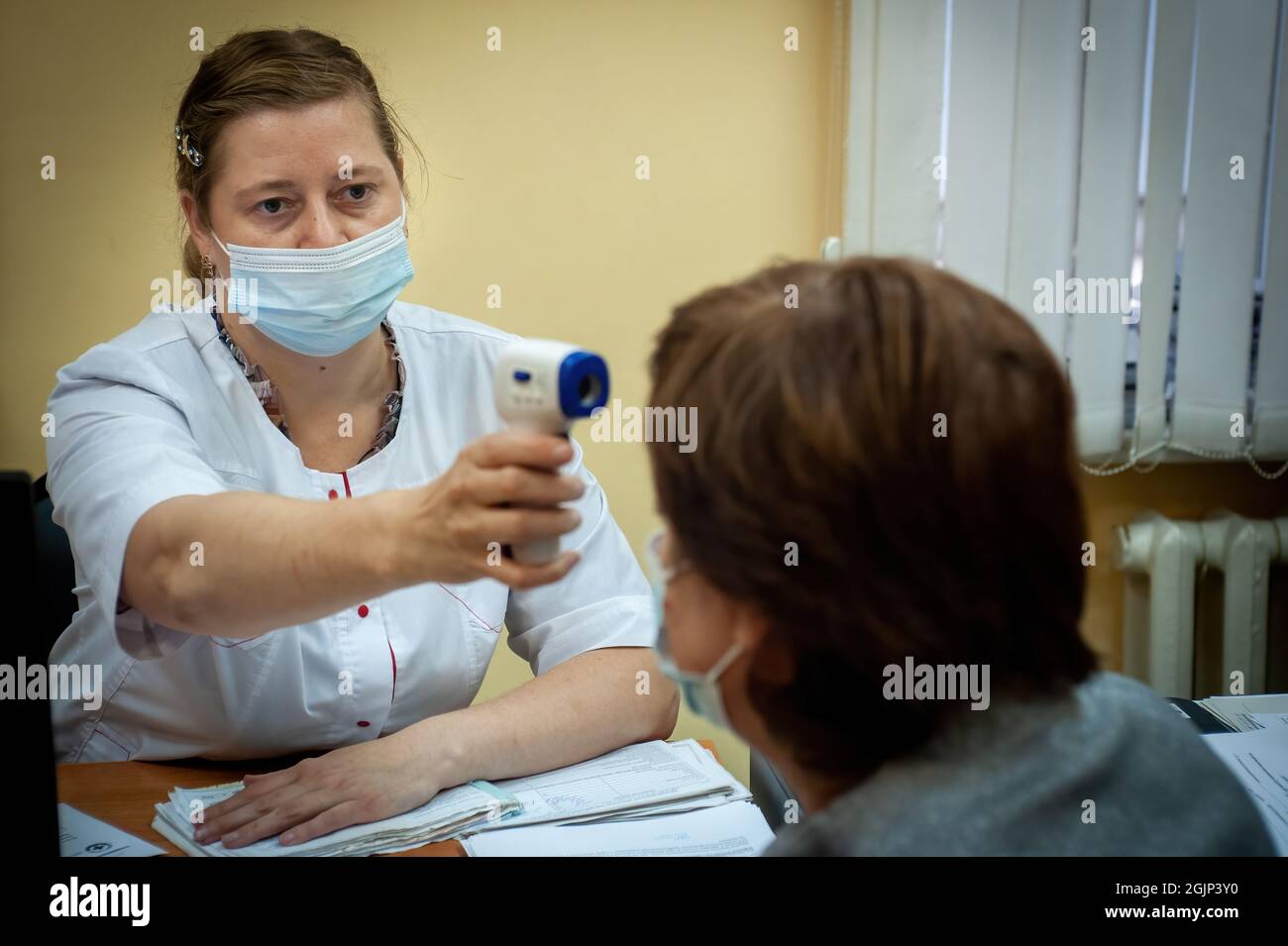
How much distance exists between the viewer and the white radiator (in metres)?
1.24

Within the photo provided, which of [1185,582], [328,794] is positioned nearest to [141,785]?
[328,794]

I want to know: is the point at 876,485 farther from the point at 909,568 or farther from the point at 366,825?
the point at 366,825

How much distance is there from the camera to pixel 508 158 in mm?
1121

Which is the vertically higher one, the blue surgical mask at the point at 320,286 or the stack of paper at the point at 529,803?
the blue surgical mask at the point at 320,286

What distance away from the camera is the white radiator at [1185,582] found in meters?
1.24

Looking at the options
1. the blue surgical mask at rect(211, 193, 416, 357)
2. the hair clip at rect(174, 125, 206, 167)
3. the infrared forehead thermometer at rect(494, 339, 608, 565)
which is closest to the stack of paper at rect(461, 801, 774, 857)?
the infrared forehead thermometer at rect(494, 339, 608, 565)

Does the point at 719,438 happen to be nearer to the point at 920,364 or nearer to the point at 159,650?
the point at 920,364

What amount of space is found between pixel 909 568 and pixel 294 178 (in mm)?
713

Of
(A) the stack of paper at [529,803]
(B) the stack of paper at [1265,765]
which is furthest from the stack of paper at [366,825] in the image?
(B) the stack of paper at [1265,765]

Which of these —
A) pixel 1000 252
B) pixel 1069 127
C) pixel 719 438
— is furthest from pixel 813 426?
pixel 1069 127

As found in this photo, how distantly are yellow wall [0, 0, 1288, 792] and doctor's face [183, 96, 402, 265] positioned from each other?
0.22ft

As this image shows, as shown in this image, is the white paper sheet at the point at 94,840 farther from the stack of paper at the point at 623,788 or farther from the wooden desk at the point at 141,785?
the stack of paper at the point at 623,788

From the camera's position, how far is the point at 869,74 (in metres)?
1.17

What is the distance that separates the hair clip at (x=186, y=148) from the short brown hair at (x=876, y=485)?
595 millimetres
